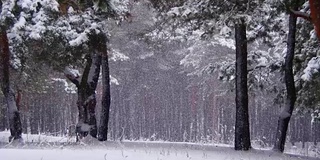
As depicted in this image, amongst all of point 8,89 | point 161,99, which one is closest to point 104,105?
point 8,89

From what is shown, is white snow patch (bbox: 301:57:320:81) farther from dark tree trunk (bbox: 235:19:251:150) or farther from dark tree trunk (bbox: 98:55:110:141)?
dark tree trunk (bbox: 98:55:110:141)

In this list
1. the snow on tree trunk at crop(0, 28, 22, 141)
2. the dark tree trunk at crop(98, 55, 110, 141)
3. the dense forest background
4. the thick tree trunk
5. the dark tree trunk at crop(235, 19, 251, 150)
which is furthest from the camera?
the dense forest background

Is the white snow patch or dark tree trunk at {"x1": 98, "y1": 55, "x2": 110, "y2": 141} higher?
the white snow patch

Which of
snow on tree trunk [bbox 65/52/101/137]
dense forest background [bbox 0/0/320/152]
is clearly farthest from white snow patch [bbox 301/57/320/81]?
dense forest background [bbox 0/0/320/152]

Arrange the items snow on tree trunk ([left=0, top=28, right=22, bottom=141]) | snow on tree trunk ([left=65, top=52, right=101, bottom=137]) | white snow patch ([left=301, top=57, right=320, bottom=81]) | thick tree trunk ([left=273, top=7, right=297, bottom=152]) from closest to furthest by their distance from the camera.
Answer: white snow patch ([left=301, top=57, right=320, bottom=81]), thick tree trunk ([left=273, top=7, right=297, bottom=152]), snow on tree trunk ([left=0, top=28, right=22, bottom=141]), snow on tree trunk ([left=65, top=52, right=101, bottom=137])

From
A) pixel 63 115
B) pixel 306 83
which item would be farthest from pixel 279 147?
pixel 63 115

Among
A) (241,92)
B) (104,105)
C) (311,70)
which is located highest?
(311,70)

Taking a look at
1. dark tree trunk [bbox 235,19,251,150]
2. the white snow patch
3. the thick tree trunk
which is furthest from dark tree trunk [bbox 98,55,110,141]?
the white snow patch

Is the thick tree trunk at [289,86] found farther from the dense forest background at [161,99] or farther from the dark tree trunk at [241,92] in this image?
the dense forest background at [161,99]

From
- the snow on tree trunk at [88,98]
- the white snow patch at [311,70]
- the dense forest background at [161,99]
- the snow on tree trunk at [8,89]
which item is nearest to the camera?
the white snow patch at [311,70]

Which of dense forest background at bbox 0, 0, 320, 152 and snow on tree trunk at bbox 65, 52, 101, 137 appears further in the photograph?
dense forest background at bbox 0, 0, 320, 152

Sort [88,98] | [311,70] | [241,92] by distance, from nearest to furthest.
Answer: [311,70] < [241,92] < [88,98]

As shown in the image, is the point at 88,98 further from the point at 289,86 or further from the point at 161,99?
the point at 161,99

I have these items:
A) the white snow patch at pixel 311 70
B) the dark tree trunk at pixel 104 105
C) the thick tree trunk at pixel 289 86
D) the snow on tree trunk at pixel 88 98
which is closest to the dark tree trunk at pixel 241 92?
the thick tree trunk at pixel 289 86
